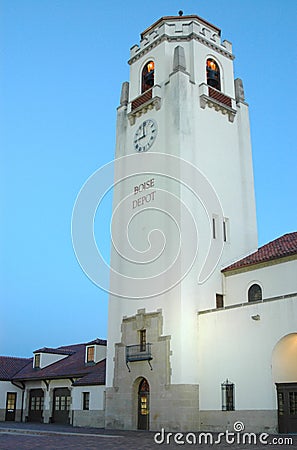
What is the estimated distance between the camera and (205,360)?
2633 centimetres

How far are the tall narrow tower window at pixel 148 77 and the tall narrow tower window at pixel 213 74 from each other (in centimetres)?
363

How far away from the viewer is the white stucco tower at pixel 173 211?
1070 inches

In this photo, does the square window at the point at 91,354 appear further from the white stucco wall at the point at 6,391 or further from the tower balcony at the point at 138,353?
the white stucco wall at the point at 6,391

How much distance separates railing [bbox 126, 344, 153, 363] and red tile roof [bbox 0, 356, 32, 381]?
1563 centimetres

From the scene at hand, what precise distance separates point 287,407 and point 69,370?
18.5 metres

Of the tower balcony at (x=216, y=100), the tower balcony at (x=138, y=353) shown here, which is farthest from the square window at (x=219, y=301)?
the tower balcony at (x=216, y=100)

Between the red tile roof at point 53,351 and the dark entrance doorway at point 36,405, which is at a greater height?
the red tile roof at point 53,351

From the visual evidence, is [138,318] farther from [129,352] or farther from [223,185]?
[223,185]

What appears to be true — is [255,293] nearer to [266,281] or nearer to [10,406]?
[266,281]

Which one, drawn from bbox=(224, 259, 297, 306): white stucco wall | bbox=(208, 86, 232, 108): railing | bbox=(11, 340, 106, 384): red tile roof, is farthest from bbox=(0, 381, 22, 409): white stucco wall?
bbox=(208, 86, 232, 108): railing

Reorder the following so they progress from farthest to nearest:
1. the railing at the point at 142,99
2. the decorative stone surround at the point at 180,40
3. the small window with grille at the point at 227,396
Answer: the decorative stone surround at the point at 180,40
the railing at the point at 142,99
the small window with grille at the point at 227,396

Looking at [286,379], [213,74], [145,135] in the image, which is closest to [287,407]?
[286,379]

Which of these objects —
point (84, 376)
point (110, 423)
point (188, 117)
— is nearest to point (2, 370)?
point (84, 376)

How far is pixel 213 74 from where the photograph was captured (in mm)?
34188
